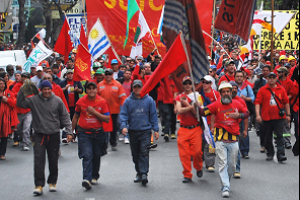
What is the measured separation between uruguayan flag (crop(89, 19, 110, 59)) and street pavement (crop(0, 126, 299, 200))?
12.8 feet

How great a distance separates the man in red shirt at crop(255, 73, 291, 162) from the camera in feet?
34.3

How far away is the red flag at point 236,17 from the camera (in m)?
8.66

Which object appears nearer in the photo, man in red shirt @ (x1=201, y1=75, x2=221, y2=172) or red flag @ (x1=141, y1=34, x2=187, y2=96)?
red flag @ (x1=141, y1=34, x2=187, y2=96)

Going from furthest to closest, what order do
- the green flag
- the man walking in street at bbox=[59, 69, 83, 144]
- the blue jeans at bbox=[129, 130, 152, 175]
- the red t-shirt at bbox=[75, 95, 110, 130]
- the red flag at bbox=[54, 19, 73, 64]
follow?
1. the red flag at bbox=[54, 19, 73, 64]
2. the green flag
3. the man walking in street at bbox=[59, 69, 83, 144]
4. the blue jeans at bbox=[129, 130, 152, 175]
5. the red t-shirt at bbox=[75, 95, 110, 130]

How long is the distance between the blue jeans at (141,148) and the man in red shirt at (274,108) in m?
2.61

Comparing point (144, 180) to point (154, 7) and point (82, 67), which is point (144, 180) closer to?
point (82, 67)

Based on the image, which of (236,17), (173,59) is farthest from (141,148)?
(236,17)

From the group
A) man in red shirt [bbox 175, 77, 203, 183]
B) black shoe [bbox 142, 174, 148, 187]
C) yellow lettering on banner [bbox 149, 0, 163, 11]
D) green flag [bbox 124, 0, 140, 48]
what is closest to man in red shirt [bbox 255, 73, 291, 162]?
man in red shirt [bbox 175, 77, 203, 183]

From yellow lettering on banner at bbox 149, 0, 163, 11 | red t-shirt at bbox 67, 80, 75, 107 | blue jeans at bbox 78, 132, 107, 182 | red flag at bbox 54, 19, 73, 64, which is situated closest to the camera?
blue jeans at bbox 78, 132, 107, 182

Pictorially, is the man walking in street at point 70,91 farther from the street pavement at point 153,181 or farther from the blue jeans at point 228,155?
the blue jeans at point 228,155

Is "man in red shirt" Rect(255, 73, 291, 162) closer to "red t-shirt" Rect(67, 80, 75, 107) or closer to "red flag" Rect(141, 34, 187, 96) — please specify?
"red flag" Rect(141, 34, 187, 96)

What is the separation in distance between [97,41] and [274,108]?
607 centimetres

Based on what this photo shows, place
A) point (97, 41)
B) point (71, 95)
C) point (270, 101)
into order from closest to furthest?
1. point (270, 101)
2. point (71, 95)
3. point (97, 41)

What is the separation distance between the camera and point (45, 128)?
27.3ft
